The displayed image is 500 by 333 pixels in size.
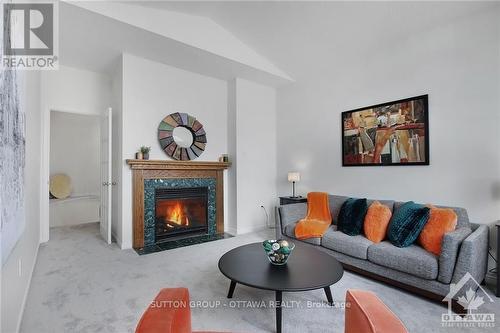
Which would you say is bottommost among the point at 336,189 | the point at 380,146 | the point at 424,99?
the point at 336,189

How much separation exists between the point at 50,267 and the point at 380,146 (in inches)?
168

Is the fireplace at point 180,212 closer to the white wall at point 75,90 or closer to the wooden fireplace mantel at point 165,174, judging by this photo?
the wooden fireplace mantel at point 165,174

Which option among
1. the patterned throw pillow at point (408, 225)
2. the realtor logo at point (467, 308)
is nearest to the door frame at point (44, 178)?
the patterned throw pillow at point (408, 225)

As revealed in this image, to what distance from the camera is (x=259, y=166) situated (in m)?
4.80

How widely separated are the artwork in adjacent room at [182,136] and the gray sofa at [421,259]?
247cm

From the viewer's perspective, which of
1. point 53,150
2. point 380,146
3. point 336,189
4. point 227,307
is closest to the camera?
point 227,307

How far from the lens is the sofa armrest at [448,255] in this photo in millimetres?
2027

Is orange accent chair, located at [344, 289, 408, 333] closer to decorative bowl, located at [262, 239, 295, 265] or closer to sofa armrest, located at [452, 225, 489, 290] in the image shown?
decorative bowl, located at [262, 239, 295, 265]

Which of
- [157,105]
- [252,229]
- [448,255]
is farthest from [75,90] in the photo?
[448,255]

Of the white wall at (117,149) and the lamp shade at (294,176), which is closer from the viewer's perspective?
the white wall at (117,149)

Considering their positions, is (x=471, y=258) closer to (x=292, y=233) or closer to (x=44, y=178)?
(x=292, y=233)

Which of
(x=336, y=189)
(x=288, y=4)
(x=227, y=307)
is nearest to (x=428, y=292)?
(x=227, y=307)

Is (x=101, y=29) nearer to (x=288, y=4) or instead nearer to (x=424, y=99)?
(x=288, y=4)

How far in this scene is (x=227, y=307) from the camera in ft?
6.73
